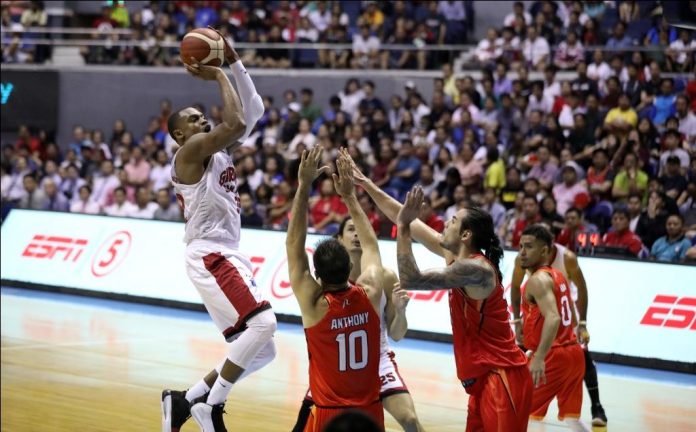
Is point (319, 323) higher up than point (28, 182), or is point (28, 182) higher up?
point (319, 323)

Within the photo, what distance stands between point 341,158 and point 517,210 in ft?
31.6

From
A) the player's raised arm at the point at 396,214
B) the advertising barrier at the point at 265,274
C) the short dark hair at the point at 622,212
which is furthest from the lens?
the short dark hair at the point at 622,212

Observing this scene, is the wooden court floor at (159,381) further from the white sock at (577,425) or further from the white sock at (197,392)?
the white sock at (197,392)

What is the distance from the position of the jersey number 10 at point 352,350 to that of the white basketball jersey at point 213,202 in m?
2.21

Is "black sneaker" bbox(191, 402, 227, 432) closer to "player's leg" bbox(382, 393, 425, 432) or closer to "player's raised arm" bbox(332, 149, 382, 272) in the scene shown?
"player's leg" bbox(382, 393, 425, 432)

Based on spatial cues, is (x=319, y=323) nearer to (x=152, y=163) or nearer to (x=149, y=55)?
(x=152, y=163)

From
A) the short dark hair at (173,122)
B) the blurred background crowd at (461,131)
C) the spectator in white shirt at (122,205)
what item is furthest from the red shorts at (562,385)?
the spectator in white shirt at (122,205)

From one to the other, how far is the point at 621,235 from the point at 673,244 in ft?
2.35

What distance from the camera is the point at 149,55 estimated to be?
2578 cm

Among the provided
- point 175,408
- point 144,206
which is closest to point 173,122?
point 175,408

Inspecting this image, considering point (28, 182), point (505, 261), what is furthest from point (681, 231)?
point (28, 182)

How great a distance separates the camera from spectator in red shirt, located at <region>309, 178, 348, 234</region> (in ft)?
58.1

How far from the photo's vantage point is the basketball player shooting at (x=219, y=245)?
8000 mm

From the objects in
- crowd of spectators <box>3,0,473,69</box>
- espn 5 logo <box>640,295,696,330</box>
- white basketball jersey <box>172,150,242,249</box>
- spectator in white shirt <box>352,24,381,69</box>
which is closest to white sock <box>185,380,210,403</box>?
white basketball jersey <box>172,150,242,249</box>
